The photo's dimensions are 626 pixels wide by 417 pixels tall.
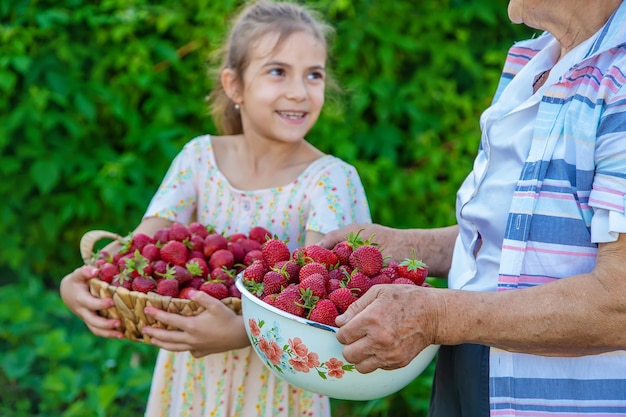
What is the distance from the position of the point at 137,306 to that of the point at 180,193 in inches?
22.8

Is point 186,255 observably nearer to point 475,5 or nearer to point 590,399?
point 590,399

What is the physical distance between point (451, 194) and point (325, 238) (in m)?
2.15

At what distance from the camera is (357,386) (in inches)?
64.6

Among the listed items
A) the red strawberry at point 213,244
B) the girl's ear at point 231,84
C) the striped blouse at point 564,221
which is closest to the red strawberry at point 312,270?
the striped blouse at point 564,221

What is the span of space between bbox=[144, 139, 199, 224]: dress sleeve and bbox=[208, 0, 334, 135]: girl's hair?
23 centimetres

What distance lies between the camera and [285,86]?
2352 mm

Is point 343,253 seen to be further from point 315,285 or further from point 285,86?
point 285,86

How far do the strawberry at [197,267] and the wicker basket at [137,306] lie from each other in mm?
121

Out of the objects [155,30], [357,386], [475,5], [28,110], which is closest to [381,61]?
[475,5]

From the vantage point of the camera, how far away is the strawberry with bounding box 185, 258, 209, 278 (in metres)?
2.06

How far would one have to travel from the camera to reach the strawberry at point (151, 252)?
212 centimetres

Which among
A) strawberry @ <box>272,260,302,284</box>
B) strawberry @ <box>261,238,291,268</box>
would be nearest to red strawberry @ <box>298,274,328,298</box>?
strawberry @ <box>272,260,302,284</box>

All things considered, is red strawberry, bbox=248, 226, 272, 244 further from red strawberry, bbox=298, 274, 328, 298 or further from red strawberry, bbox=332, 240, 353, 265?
red strawberry, bbox=298, 274, 328, 298

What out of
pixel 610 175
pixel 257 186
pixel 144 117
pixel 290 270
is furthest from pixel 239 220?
pixel 144 117
